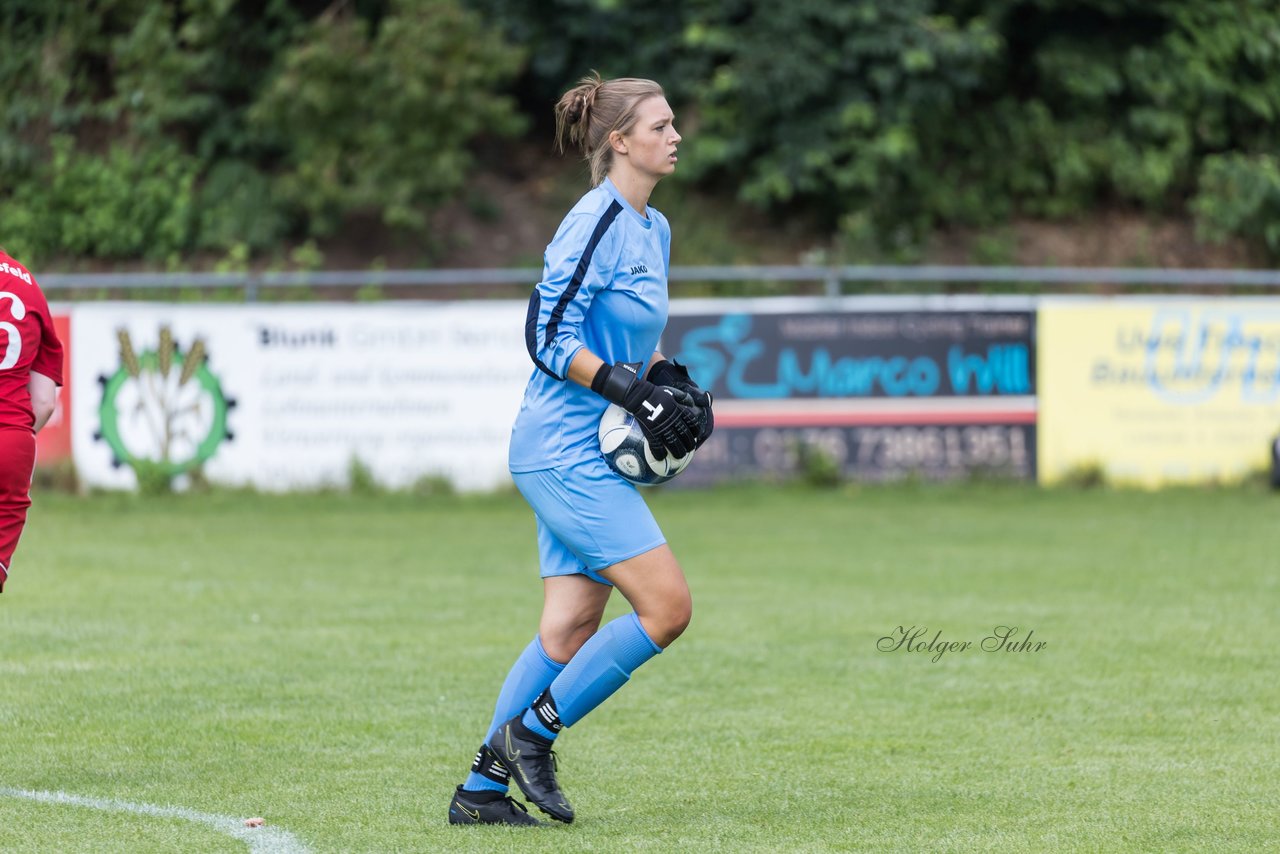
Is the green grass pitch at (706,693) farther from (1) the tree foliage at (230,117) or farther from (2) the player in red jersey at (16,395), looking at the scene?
(1) the tree foliage at (230,117)

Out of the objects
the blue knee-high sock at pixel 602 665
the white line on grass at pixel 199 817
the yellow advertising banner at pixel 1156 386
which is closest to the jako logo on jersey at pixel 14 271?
the white line on grass at pixel 199 817

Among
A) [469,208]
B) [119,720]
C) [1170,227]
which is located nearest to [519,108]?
[469,208]

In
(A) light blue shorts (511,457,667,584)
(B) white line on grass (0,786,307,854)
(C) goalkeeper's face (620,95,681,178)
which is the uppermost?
(C) goalkeeper's face (620,95,681,178)

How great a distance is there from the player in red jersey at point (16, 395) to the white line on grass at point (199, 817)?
2.16 ft

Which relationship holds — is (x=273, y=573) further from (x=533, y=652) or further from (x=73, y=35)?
(x=73, y=35)

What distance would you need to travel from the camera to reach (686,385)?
5176 mm

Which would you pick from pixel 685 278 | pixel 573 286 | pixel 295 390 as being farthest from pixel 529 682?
pixel 685 278

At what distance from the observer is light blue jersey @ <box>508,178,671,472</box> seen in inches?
193

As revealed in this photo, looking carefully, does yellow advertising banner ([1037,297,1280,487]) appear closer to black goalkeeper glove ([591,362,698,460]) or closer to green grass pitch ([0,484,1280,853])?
green grass pitch ([0,484,1280,853])

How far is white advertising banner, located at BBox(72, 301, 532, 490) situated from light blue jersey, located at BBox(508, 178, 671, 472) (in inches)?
410

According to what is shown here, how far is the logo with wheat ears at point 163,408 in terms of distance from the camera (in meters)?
15.4

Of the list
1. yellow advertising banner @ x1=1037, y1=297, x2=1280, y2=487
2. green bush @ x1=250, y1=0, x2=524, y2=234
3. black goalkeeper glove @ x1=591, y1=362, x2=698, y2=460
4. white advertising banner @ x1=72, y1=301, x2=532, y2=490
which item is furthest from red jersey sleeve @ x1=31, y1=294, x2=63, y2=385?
green bush @ x1=250, y1=0, x2=524, y2=234

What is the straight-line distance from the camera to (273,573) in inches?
446

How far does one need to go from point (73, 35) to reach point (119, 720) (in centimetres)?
1868
